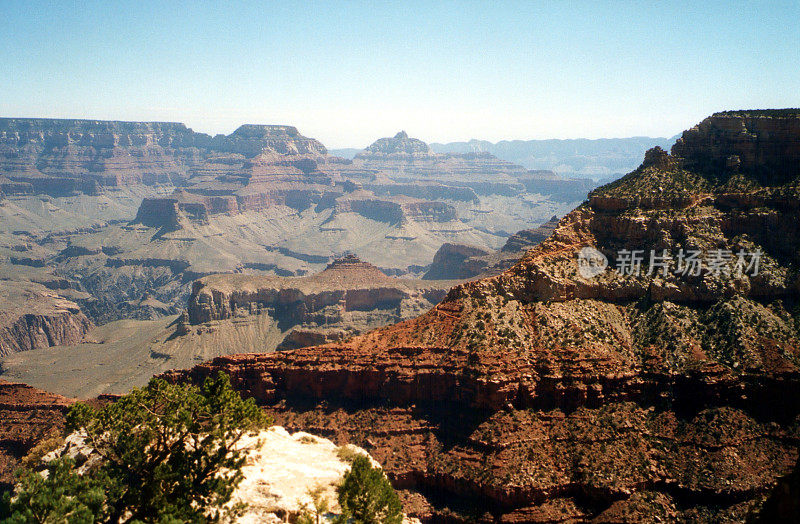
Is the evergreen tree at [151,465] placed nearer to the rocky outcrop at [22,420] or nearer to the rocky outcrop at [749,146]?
the rocky outcrop at [22,420]

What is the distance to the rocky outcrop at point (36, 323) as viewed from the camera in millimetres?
174025

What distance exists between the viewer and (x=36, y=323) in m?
180

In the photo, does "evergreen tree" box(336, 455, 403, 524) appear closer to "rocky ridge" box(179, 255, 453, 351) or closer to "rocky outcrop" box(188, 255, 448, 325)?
"rocky ridge" box(179, 255, 453, 351)

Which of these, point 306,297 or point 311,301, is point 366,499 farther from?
point 306,297

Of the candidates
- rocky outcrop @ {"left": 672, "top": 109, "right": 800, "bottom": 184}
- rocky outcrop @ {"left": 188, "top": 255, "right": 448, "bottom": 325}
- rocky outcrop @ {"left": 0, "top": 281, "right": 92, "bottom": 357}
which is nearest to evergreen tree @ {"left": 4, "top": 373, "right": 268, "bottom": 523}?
rocky outcrop @ {"left": 672, "top": 109, "right": 800, "bottom": 184}

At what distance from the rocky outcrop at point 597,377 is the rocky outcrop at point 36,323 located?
141598 mm

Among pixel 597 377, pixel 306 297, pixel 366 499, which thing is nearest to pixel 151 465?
pixel 366 499

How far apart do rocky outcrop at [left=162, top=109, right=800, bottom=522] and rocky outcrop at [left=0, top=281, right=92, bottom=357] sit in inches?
5575

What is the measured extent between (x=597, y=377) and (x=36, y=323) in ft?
644

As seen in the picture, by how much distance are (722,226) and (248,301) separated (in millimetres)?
135315

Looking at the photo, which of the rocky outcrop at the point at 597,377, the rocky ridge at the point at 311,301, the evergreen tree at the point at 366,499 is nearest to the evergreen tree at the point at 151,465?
the evergreen tree at the point at 366,499

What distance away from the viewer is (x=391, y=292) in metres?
172

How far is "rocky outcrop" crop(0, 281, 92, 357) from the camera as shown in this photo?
174m

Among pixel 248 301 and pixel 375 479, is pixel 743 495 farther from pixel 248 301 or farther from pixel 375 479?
pixel 248 301
